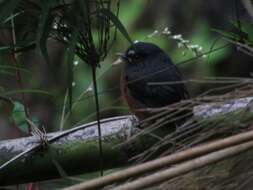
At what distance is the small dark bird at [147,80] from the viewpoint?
326 centimetres

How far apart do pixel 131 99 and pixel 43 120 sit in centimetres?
298

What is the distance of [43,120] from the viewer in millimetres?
6387

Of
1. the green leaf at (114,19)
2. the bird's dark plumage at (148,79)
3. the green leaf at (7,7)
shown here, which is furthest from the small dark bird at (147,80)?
the green leaf at (7,7)

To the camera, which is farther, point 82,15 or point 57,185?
point 57,185

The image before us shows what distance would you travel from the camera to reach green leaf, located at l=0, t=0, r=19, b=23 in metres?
2.11

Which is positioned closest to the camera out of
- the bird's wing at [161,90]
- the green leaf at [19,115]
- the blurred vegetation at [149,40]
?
the green leaf at [19,115]

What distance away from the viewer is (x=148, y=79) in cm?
339

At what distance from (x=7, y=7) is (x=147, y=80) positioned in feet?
4.37

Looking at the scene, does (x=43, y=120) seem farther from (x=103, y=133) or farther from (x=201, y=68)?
(x=103, y=133)

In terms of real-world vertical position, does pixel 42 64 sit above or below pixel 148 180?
above

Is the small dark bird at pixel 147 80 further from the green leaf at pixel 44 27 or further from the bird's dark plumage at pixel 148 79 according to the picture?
the green leaf at pixel 44 27

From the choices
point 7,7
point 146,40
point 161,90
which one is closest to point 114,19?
point 7,7

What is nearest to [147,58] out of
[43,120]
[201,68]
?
[201,68]

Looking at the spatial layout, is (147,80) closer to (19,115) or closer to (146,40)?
(19,115)
